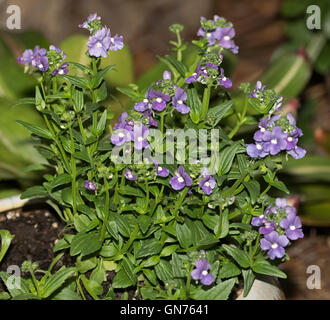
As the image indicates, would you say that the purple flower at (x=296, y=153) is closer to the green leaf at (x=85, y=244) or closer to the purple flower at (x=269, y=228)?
the purple flower at (x=269, y=228)

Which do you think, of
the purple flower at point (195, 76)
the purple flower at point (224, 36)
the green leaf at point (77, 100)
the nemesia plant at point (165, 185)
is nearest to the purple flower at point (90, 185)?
the nemesia plant at point (165, 185)

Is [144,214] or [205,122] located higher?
[205,122]

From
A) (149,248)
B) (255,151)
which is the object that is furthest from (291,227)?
(149,248)

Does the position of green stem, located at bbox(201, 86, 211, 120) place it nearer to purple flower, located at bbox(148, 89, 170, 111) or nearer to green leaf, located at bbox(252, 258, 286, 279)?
purple flower, located at bbox(148, 89, 170, 111)

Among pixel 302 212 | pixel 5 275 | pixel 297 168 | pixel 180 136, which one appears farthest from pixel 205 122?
pixel 302 212

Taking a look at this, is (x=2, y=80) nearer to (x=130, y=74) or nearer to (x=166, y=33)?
(x=130, y=74)

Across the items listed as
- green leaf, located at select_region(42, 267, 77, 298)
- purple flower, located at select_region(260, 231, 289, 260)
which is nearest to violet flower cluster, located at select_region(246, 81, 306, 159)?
purple flower, located at select_region(260, 231, 289, 260)
